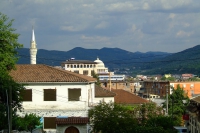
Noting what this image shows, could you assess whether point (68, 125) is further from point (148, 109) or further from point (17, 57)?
point (148, 109)

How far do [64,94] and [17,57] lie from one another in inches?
443

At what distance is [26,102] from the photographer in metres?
46.2

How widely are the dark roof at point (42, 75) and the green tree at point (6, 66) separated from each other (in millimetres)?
10206

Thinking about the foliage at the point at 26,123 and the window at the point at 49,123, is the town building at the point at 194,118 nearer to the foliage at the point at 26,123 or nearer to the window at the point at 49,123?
the foliage at the point at 26,123

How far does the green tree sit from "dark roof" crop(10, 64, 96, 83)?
10.2m

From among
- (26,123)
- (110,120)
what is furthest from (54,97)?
(110,120)

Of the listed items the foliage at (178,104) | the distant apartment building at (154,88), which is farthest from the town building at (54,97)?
the distant apartment building at (154,88)

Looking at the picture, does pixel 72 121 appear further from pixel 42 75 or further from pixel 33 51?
pixel 33 51

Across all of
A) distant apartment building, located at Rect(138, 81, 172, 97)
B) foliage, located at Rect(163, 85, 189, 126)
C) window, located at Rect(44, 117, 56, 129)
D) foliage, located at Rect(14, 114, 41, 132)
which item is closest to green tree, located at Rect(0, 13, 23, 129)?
foliage, located at Rect(14, 114, 41, 132)

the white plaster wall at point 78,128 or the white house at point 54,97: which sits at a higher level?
the white house at point 54,97

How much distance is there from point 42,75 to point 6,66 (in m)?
12.5

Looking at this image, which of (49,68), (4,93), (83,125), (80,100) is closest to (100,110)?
(83,125)

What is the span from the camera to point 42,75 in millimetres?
47406

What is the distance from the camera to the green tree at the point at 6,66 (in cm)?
3253
